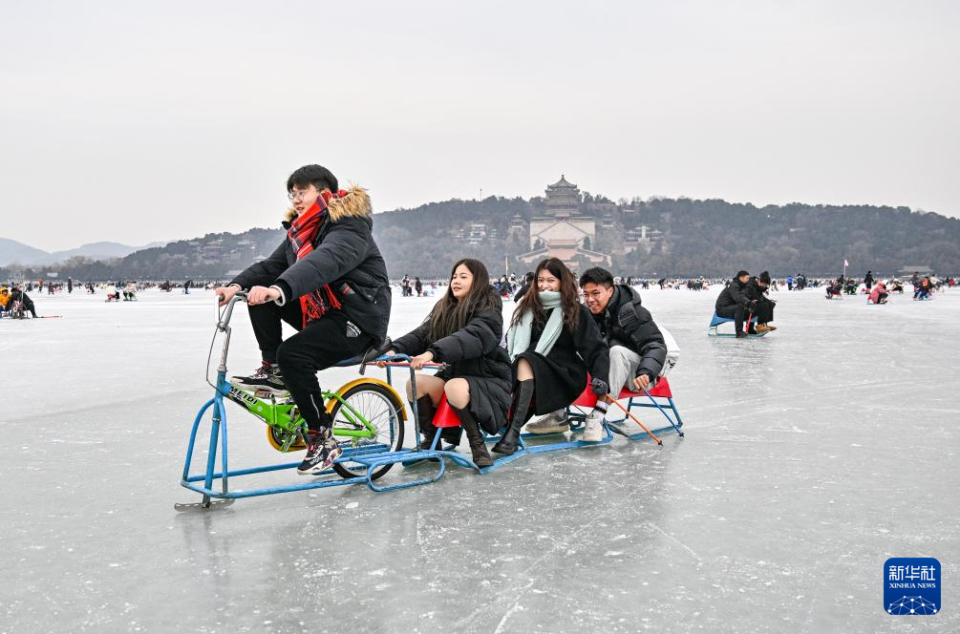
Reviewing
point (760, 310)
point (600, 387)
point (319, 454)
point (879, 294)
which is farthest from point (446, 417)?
point (879, 294)

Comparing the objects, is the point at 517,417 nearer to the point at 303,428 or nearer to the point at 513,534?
the point at 303,428

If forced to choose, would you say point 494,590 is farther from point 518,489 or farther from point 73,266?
point 73,266

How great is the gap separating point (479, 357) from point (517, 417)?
462 mm

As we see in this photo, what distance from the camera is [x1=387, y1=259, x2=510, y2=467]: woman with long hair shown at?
4.07 m

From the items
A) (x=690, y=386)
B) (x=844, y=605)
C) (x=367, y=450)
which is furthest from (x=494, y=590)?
(x=690, y=386)

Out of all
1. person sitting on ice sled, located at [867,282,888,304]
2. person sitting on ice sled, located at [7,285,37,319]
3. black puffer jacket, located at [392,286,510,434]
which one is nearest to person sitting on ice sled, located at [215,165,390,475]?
black puffer jacket, located at [392,286,510,434]

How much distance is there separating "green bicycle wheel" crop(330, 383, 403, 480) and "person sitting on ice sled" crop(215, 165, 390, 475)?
9.6 inches

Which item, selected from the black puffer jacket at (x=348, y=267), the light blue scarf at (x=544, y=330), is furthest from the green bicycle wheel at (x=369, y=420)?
the light blue scarf at (x=544, y=330)

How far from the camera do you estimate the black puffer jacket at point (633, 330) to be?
189 inches

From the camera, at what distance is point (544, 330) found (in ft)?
15.2

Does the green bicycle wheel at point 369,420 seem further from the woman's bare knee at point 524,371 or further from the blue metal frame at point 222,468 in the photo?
the woman's bare knee at point 524,371

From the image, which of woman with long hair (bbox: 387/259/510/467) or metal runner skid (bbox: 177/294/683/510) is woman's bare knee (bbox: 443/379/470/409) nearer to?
woman with long hair (bbox: 387/259/510/467)

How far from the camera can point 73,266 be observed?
124 metres

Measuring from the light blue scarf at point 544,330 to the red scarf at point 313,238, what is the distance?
1396mm
